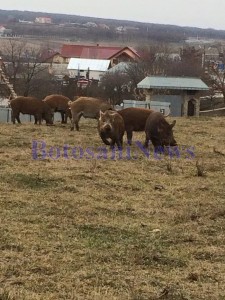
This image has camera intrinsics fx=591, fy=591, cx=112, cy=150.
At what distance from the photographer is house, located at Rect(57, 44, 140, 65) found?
273 ft

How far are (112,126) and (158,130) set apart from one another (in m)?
1.09

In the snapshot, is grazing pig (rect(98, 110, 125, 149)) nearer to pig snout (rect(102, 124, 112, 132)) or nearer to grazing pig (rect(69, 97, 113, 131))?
pig snout (rect(102, 124, 112, 132))

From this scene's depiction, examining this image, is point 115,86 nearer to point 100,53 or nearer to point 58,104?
point 58,104

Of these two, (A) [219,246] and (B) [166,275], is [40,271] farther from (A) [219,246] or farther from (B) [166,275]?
(A) [219,246]

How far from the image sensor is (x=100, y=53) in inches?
3595

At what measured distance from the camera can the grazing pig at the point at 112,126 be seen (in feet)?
44.7

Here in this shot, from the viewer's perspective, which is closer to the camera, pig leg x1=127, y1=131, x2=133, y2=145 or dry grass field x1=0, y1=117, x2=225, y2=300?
dry grass field x1=0, y1=117, x2=225, y2=300

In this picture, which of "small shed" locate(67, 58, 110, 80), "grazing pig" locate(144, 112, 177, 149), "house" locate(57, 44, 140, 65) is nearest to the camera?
"grazing pig" locate(144, 112, 177, 149)

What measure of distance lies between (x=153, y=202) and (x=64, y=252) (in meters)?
2.86

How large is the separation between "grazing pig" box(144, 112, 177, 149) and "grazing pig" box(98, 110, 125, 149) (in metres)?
0.64

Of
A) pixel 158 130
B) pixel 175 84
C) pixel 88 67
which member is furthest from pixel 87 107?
pixel 88 67

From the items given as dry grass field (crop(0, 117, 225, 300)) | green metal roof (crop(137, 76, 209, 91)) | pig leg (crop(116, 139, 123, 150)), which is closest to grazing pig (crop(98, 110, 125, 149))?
pig leg (crop(116, 139, 123, 150))

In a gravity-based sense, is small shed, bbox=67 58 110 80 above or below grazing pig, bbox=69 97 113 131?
below

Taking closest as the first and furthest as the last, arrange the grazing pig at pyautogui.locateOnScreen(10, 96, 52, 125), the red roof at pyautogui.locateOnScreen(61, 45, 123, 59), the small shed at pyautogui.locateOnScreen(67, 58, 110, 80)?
the grazing pig at pyautogui.locateOnScreen(10, 96, 52, 125)
the small shed at pyautogui.locateOnScreen(67, 58, 110, 80)
the red roof at pyautogui.locateOnScreen(61, 45, 123, 59)
